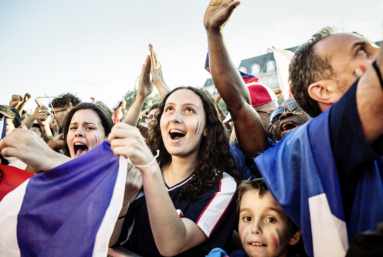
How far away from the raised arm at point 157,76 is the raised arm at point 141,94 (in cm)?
9

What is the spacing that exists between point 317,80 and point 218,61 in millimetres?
784

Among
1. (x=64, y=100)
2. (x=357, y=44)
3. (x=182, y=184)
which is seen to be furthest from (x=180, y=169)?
(x=64, y=100)

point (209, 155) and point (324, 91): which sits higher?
point (324, 91)

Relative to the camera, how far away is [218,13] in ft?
5.81

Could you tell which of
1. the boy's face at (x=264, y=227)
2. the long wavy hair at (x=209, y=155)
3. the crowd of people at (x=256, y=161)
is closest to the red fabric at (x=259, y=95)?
the crowd of people at (x=256, y=161)

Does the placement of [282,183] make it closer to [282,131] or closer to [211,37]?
[282,131]

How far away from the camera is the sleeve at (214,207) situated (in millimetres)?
1606

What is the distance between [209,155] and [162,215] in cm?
91

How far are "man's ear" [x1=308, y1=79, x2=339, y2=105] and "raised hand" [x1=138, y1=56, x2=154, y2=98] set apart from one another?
2027mm

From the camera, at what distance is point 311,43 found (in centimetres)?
149

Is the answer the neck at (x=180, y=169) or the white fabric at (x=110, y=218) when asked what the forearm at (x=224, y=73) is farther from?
the white fabric at (x=110, y=218)

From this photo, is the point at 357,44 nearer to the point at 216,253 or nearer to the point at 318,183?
the point at 318,183

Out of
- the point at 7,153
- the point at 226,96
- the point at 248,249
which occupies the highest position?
the point at 226,96

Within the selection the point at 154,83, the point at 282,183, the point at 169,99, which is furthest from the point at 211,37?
the point at 154,83
